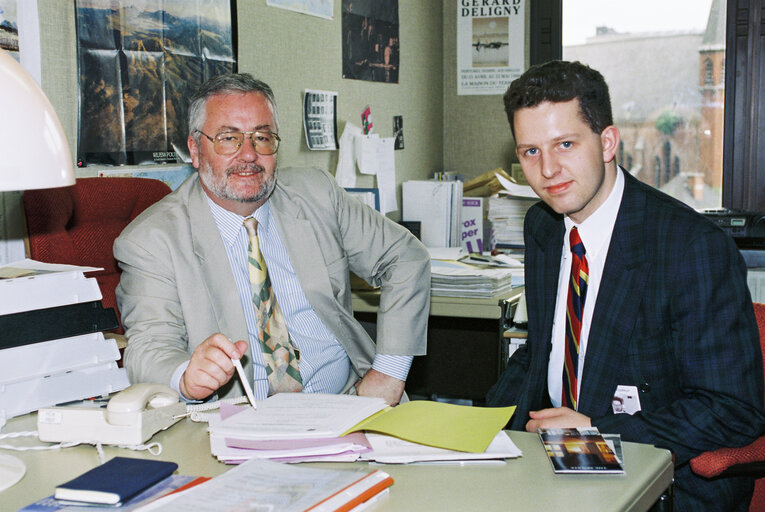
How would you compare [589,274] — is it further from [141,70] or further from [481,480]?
[141,70]

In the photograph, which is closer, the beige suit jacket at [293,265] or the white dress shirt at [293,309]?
the beige suit jacket at [293,265]

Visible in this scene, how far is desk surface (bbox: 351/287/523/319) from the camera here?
8.07 feet

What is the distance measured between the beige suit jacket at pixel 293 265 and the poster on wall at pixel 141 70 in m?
0.23

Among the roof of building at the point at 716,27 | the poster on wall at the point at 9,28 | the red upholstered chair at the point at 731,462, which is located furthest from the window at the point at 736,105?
the poster on wall at the point at 9,28

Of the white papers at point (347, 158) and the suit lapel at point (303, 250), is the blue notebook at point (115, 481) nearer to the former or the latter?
the suit lapel at point (303, 250)

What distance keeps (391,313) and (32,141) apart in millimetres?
1168

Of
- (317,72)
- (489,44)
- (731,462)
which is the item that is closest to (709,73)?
(489,44)

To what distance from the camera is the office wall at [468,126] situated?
3.83 metres

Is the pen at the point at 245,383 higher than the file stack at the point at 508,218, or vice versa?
the file stack at the point at 508,218

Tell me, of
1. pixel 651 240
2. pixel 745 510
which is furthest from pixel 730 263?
pixel 745 510

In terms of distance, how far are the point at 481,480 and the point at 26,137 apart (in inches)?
30.0

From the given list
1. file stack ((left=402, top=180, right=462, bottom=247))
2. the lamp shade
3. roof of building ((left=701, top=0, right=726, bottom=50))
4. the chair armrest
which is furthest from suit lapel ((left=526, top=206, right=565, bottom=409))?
roof of building ((left=701, top=0, right=726, bottom=50))

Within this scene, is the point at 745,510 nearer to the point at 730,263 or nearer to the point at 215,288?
the point at 730,263

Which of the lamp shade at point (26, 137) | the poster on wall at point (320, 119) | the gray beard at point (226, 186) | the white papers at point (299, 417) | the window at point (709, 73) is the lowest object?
the white papers at point (299, 417)
